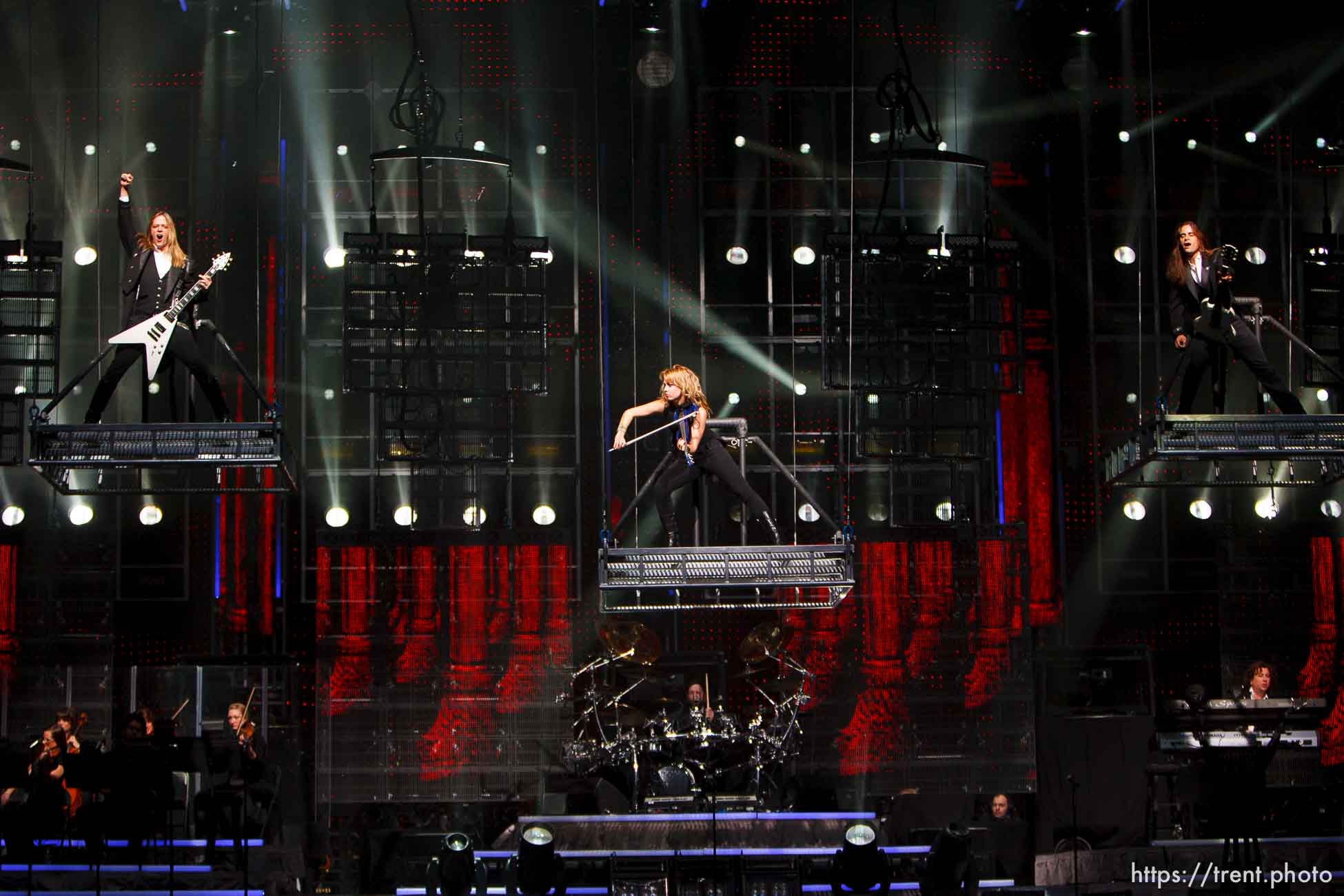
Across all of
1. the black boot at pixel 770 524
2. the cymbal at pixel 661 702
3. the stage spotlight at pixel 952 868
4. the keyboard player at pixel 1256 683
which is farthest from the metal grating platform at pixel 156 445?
the keyboard player at pixel 1256 683

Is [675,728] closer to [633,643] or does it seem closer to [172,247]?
[633,643]

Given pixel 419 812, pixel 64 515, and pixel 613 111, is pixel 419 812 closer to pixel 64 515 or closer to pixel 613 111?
pixel 64 515

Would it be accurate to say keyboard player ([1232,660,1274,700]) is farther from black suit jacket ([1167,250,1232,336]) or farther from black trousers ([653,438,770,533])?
black trousers ([653,438,770,533])

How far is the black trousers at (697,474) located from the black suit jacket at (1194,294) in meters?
3.01

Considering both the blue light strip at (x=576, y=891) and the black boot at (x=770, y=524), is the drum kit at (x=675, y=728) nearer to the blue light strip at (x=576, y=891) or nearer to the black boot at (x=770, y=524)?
the blue light strip at (x=576, y=891)

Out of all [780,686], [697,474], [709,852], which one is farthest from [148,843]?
[697,474]

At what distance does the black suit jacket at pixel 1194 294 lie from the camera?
11156mm

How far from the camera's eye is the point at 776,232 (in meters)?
15.4

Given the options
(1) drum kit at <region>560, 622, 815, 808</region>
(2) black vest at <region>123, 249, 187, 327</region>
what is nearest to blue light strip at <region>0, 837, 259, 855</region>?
(1) drum kit at <region>560, 622, 815, 808</region>

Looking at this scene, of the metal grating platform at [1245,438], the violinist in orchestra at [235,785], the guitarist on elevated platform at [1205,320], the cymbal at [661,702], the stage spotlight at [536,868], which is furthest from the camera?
the cymbal at [661,702]

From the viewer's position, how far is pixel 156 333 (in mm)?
11078

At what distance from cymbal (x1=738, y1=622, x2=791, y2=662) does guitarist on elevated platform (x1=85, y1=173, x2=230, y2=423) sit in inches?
190

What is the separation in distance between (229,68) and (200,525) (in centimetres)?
403

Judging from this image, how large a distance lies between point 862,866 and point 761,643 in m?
2.91
